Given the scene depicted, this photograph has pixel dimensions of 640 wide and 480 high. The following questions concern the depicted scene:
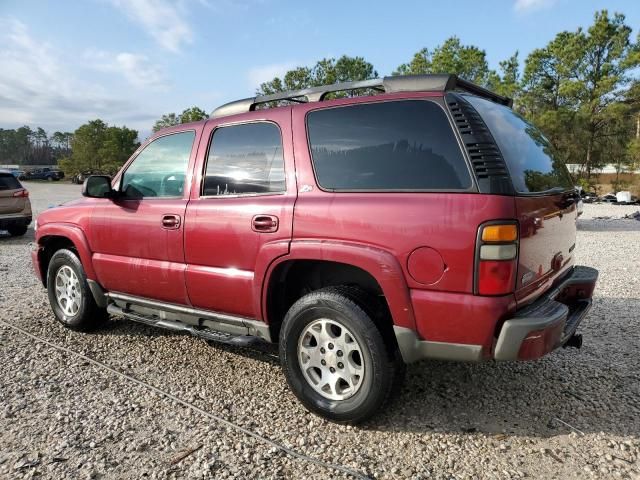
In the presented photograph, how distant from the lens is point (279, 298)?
3246 millimetres

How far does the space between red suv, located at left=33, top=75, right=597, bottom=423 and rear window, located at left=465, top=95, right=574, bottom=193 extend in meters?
0.02

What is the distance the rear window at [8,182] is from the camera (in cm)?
1120

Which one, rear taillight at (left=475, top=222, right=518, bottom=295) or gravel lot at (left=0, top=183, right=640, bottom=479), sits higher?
rear taillight at (left=475, top=222, right=518, bottom=295)

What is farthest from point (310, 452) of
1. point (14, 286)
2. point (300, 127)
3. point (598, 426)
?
point (14, 286)

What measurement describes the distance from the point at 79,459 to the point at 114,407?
1.86 feet

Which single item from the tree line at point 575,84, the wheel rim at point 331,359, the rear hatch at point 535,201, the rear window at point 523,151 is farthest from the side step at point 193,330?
the tree line at point 575,84

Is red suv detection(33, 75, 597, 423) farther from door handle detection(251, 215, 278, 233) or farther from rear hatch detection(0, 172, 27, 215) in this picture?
rear hatch detection(0, 172, 27, 215)

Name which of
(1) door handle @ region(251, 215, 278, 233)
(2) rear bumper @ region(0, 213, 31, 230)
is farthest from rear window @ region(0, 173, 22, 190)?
(1) door handle @ region(251, 215, 278, 233)

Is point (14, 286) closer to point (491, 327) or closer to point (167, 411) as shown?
point (167, 411)

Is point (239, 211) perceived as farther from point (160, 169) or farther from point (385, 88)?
point (385, 88)

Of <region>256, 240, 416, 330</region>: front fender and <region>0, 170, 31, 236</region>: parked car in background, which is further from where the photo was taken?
<region>0, 170, 31, 236</region>: parked car in background

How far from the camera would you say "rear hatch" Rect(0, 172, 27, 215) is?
1111cm

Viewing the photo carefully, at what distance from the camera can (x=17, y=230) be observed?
11883 millimetres

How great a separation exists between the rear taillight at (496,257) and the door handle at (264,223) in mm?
1263
